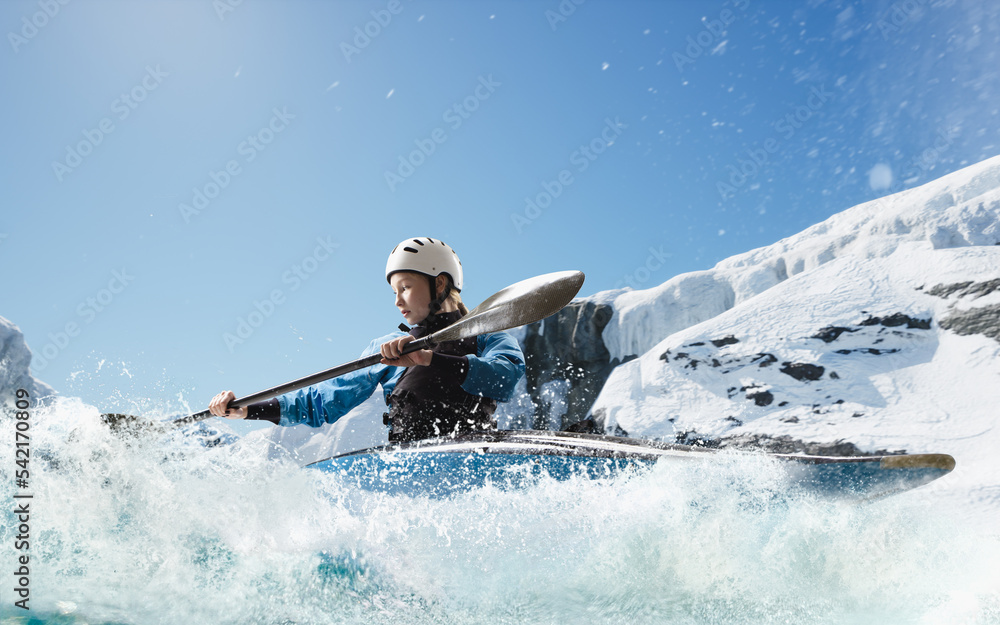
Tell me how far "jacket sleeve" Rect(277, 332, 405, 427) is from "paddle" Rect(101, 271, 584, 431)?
0.27 metres

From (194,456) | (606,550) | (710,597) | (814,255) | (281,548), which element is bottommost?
(710,597)

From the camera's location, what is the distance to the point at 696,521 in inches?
64.7

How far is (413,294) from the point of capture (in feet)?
8.30

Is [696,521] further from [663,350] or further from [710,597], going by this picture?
[663,350]

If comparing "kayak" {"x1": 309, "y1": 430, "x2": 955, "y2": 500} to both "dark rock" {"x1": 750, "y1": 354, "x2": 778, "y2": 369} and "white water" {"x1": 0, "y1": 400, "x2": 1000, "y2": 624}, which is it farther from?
"dark rock" {"x1": 750, "y1": 354, "x2": 778, "y2": 369}

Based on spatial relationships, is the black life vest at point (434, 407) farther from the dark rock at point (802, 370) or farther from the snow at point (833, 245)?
the snow at point (833, 245)

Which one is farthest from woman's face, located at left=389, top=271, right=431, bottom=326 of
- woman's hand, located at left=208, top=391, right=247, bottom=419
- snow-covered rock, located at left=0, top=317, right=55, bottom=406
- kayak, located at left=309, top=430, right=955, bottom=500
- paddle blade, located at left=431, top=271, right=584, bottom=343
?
snow-covered rock, located at left=0, top=317, right=55, bottom=406

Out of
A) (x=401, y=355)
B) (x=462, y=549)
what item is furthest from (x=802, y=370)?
(x=462, y=549)

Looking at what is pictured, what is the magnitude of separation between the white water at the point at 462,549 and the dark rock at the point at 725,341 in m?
7.60

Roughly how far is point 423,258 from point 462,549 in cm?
133

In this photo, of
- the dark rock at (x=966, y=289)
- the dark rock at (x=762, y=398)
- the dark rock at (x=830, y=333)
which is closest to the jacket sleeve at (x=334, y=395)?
the dark rock at (x=762, y=398)

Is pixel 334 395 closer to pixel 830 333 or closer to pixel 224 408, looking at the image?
pixel 224 408

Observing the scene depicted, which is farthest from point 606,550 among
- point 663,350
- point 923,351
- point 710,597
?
point 663,350

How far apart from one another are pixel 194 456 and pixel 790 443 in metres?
6.83
